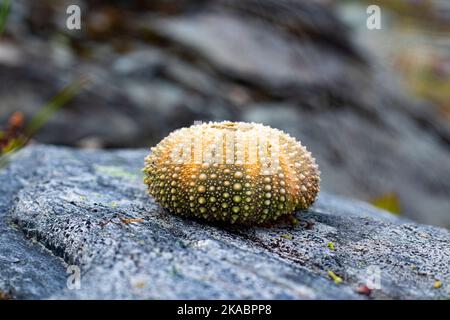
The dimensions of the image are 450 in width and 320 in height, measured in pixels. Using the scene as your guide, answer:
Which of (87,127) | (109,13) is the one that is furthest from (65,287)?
(109,13)

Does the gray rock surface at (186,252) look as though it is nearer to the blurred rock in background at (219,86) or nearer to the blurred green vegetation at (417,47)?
the blurred rock in background at (219,86)

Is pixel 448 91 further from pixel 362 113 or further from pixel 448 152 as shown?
pixel 362 113

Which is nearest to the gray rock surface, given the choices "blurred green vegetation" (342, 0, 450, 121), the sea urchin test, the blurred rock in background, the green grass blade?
the sea urchin test

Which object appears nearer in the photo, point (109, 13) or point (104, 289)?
point (104, 289)

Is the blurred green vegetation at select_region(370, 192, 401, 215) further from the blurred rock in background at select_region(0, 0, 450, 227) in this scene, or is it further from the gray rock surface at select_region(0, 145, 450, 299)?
the gray rock surface at select_region(0, 145, 450, 299)

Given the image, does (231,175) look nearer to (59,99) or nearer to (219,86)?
(59,99)

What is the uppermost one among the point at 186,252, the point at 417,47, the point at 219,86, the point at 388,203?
the point at 417,47

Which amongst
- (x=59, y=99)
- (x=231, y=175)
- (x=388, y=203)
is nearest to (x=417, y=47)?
(x=388, y=203)
